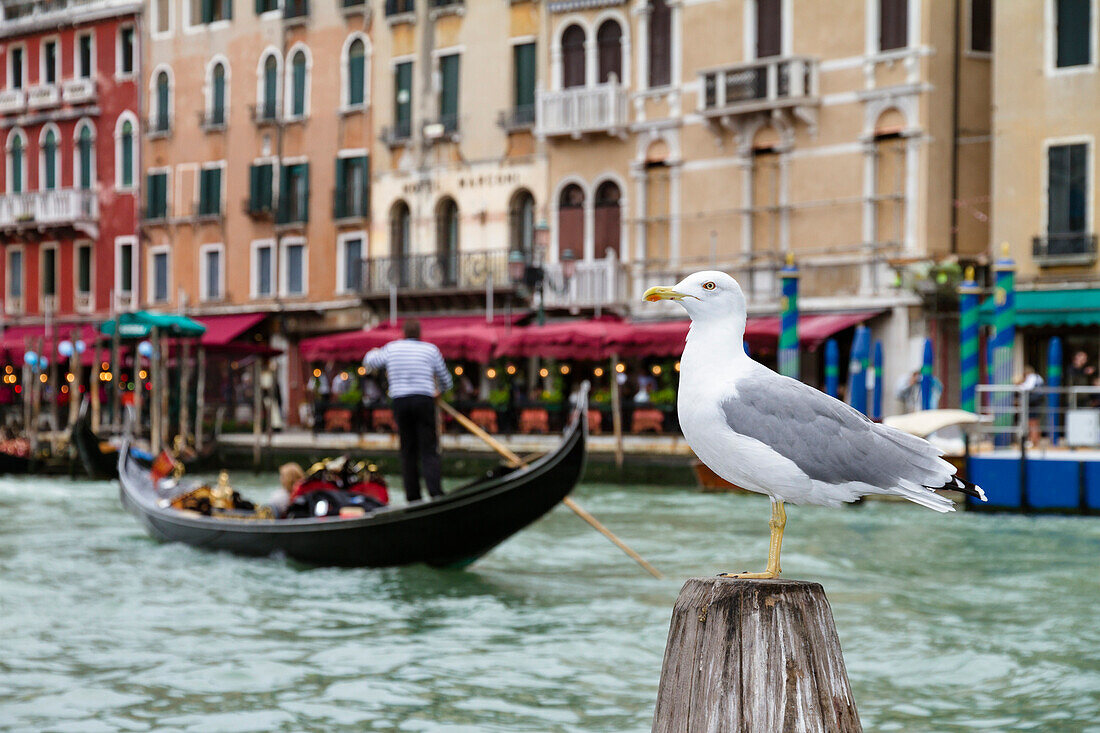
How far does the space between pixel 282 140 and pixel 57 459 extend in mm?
7380

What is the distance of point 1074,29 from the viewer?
Result: 686 inches

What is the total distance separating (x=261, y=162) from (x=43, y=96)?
217 inches

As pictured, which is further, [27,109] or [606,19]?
[27,109]

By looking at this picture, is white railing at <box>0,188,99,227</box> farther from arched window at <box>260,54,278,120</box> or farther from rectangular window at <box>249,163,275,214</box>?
arched window at <box>260,54,278,120</box>

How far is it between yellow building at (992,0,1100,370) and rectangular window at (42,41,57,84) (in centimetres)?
1836

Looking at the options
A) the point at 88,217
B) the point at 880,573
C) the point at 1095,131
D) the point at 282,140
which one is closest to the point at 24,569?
the point at 880,573

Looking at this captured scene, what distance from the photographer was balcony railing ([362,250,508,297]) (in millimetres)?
23062

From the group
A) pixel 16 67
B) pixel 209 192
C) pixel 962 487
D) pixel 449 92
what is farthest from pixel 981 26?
pixel 16 67

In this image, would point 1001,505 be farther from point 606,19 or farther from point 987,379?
point 606,19

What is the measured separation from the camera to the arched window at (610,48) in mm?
21934

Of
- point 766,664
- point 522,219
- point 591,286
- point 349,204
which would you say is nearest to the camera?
point 766,664

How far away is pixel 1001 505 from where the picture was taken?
42.3 ft

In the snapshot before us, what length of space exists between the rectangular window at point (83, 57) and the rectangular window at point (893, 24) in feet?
51.9

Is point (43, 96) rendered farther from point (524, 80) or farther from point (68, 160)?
point (524, 80)
